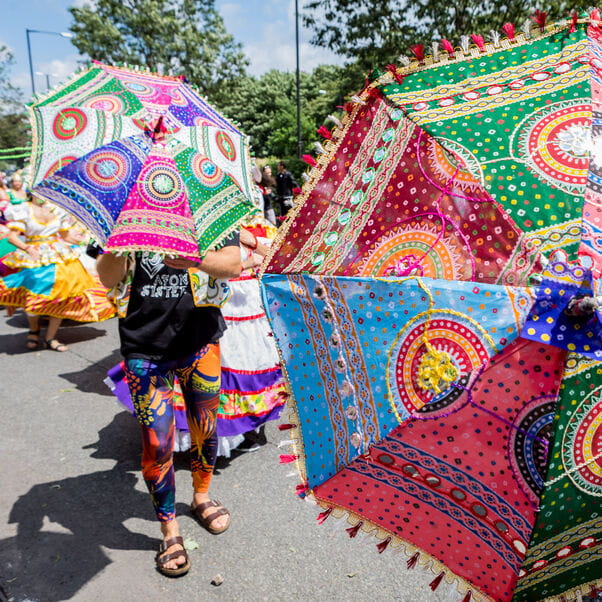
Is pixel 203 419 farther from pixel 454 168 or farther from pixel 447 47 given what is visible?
pixel 447 47

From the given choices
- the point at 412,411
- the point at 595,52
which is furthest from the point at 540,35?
the point at 412,411

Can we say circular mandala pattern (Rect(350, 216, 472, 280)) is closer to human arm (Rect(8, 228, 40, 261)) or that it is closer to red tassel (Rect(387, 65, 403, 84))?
red tassel (Rect(387, 65, 403, 84))

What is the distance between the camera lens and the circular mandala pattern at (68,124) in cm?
215

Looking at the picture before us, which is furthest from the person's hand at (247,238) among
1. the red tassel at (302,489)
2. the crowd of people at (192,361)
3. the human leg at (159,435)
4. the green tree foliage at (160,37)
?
the green tree foliage at (160,37)

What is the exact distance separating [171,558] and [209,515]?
36cm

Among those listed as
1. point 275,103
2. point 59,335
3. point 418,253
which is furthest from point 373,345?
point 275,103

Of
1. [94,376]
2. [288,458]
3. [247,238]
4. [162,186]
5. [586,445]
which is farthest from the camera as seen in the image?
[94,376]

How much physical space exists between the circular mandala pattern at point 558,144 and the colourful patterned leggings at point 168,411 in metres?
1.91

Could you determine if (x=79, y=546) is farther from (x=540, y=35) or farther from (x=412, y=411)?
(x=540, y=35)

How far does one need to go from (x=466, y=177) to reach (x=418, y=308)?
13.7 inches

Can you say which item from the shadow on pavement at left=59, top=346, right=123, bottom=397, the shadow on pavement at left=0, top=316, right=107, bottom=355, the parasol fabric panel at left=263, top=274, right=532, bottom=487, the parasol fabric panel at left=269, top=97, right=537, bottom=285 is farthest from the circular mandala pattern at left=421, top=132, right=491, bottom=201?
the shadow on pavement at left=0, top=316, right=107, bottom=355

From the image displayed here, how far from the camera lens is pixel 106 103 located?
7.47 ft

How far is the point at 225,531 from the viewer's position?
2.97 metres

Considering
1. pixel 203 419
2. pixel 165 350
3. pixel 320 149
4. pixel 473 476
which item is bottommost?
pixel 203 419
